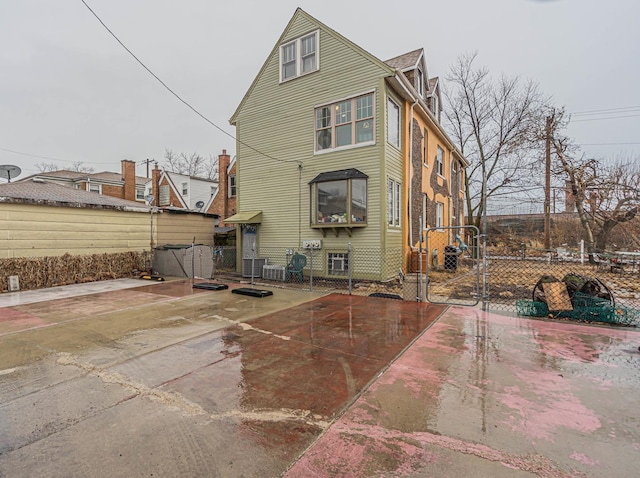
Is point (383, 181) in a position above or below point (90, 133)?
below

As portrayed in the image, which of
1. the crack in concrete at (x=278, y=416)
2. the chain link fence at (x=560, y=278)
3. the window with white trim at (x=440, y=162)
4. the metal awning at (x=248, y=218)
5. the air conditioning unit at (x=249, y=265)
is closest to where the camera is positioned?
the crack in concrete at (x=278, y=416)

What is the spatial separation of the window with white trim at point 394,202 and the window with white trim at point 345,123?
1744 mm

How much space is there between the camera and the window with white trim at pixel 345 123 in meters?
10.0

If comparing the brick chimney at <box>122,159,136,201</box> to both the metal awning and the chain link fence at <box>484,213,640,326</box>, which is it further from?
the chain link fence at <box>484,213,640,326</box>

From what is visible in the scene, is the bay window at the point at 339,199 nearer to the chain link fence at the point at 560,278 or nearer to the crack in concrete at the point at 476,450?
the chain link fence at the point at 560,278

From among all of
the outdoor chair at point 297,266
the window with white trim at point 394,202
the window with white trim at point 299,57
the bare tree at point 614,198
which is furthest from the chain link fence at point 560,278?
the window with white trim at point 299,57

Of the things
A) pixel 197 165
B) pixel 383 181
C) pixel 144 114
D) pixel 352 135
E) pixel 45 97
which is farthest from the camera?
pixel 197 165

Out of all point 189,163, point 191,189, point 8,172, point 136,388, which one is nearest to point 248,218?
point 136,388

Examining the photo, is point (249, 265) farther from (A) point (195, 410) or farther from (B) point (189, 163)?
(B) point (189, 163)

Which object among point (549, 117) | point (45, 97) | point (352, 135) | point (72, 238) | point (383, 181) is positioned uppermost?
point (45, 97)

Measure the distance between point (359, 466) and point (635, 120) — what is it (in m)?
30.3

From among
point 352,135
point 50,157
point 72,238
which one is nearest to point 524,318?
point 352,135

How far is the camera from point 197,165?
4259 cm

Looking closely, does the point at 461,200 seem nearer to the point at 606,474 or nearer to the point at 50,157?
the point at 606,474
